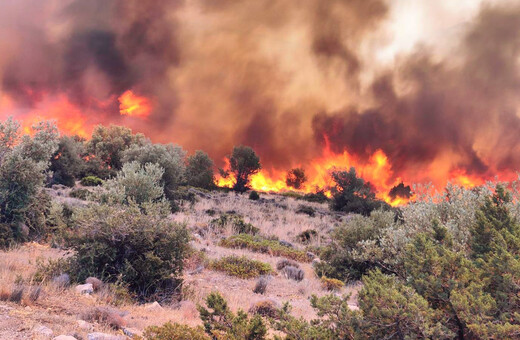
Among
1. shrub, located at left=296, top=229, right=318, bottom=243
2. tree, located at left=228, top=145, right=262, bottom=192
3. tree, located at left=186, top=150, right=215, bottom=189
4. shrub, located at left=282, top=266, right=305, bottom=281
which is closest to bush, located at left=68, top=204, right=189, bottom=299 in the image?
shrub, located at left=282, top=266, right=305, bottom=281

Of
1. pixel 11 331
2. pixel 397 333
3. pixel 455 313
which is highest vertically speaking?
pixel 455 313

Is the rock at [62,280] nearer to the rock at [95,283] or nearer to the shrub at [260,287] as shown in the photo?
the rock at [95,283]

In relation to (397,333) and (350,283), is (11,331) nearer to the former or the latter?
(397,333)

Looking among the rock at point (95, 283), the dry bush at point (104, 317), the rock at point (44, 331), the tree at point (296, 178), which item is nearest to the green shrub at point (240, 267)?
the rock at point (95, 283)

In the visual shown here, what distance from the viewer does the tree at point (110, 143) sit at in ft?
146

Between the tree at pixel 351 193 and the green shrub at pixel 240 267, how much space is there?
70.7ft

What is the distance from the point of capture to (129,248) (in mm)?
7508

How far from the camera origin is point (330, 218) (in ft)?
83.5

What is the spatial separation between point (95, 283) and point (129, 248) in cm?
103

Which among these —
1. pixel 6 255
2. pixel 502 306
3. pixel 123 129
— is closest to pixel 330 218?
pixel 6 255

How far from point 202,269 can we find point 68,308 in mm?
4999

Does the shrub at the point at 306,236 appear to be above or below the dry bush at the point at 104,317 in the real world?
above

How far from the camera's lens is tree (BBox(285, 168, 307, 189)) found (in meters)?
67.9

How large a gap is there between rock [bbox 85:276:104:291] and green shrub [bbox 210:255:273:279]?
13.4ft
